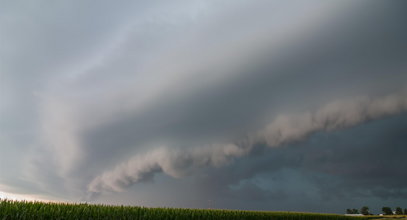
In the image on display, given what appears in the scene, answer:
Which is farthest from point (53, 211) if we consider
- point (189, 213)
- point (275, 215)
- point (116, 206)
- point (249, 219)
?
point (275, 215)

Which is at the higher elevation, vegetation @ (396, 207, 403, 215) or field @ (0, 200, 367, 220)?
vegetation @ (396, 207, 403, 215)

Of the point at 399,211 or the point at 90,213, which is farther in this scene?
the point at 399,211

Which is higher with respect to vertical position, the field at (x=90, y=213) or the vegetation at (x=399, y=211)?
the vegetation at (x=399, y=211)

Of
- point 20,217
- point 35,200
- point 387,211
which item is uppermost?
point 387,211

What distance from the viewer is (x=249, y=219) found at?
3906 centimetres

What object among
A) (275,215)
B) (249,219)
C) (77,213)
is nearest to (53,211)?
(77,213)

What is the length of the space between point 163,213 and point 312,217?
4045 cm

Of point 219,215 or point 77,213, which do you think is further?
point 219,215

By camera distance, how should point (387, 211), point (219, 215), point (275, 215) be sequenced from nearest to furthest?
point (219, 215) → point (275, 215) → point (387, 211)

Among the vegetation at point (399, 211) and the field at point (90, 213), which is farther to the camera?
the vegetation at point (399, 211)

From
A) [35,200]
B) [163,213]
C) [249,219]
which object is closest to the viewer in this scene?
[35,200]

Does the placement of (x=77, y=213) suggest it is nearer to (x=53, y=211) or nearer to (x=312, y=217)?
(x=53, y=211)

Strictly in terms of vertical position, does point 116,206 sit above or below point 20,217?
above

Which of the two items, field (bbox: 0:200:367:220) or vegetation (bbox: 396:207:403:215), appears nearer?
field (bbox: 0:200:367:220)
